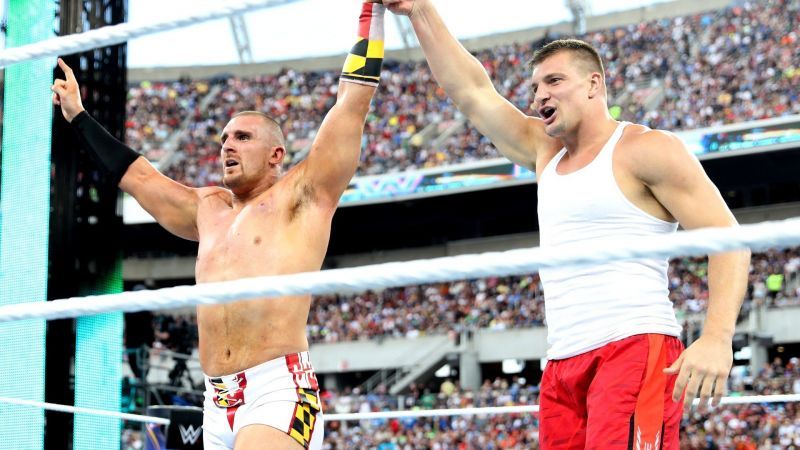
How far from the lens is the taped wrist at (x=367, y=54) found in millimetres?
2553

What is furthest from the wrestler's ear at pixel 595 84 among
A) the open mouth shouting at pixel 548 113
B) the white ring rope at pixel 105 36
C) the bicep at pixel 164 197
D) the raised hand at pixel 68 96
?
the raised hand at pixel 68 96

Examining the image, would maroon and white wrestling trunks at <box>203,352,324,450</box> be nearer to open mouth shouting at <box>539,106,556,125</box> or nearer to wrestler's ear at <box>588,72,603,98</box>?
open mouth shouting at <box>539,106,556,125</box>

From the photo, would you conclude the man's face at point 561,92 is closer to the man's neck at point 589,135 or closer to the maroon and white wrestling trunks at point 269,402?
the man's neck at point 589,135

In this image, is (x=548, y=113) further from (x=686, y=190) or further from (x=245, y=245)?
(x=245, y=245)

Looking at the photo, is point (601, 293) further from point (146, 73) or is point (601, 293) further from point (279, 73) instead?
point (146, 73)

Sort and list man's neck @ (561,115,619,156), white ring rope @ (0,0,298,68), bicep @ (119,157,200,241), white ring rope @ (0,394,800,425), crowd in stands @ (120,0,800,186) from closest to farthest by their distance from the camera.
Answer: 1. white ring rope @ (0,0,298,68)
2. man's neck @ (561,115,619,156)
3. bicep @ (119,157,200,241)
4. white ring rope @ (0,394,800,425)
5. crowd in stands @ (120,0,800,186)

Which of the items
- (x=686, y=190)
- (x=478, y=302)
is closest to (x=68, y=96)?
(x=686, y=190)

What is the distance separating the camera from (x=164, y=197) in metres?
2.87

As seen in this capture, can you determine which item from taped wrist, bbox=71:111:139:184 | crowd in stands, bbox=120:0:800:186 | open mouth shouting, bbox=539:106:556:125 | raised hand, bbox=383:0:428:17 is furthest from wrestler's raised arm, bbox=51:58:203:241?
crowd in stands, bbox=120:0:800:186

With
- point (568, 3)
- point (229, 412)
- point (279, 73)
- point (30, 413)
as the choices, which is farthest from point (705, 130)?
point (229, 412)

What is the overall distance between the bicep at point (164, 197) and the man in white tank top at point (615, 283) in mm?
1100

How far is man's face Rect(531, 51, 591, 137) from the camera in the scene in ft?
7.60

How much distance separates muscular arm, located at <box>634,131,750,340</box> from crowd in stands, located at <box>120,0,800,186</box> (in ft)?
48.2

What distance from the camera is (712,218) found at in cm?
209
